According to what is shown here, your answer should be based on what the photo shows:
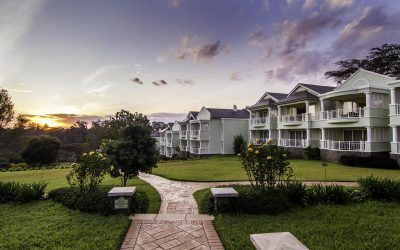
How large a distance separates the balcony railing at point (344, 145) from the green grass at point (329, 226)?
15193mm

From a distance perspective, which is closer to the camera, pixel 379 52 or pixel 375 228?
pixel 375 228

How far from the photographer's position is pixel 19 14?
1188cm

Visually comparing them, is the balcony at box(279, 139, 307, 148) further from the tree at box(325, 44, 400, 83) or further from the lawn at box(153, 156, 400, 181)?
the tree at box(325, 44, 400, 83)

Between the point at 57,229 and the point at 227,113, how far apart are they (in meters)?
36.4

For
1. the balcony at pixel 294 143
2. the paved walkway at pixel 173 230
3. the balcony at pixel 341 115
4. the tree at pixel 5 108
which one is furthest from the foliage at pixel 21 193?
the tree at pixel 5 108

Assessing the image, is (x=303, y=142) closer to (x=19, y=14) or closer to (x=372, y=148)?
(x=372, y=148)

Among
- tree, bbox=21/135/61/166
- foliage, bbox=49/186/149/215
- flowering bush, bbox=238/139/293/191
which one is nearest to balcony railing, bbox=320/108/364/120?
flowering bush, bbox=238/139/293/191

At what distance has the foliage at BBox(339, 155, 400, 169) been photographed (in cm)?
1880

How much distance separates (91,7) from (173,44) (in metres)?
5.95

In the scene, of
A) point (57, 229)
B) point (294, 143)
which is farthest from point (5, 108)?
point (294, 143)

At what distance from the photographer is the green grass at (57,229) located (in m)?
5.52

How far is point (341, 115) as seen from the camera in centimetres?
2366

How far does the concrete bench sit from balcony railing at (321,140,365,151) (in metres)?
21.3

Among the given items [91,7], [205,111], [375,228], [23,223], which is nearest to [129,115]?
[205,111]
